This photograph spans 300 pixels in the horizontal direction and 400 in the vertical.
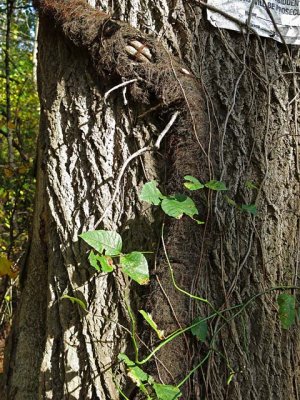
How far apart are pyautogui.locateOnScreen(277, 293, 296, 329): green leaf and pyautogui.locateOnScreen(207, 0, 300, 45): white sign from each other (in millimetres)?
1016

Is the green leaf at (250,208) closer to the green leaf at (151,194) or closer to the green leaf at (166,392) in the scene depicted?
the green leaf at (151,194)

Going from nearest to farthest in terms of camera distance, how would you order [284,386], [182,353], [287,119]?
[182,353] < [284,386] < [287,119]

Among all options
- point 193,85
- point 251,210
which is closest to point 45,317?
point 251,210

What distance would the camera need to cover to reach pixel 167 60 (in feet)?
6.17

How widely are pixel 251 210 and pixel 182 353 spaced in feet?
1.79

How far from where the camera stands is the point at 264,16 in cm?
198

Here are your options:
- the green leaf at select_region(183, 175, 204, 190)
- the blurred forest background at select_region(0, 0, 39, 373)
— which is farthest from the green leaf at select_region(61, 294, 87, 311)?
the blurred forest background at select_region(0, 0, 39, 373)

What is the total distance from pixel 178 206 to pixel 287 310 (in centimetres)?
51

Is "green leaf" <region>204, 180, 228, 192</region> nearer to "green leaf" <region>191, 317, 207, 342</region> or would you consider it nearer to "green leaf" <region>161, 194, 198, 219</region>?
"green leaf" <region>161, 194, 198, 219</region>

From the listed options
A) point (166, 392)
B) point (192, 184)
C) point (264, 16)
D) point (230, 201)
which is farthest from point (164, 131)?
point (166, 392)

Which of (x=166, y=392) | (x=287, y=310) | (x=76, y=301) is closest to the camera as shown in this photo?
(x=166, y=392)

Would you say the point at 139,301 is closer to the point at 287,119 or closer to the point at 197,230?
the point at 197,230

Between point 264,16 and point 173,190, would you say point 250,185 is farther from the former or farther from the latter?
point 264,16

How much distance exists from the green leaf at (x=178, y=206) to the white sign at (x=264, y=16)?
0.72m
